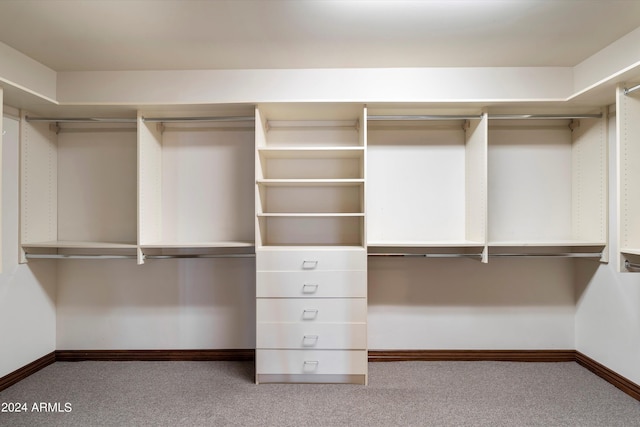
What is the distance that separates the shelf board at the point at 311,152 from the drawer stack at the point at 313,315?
0.69 meters

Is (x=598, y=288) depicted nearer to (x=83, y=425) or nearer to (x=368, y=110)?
(x=368, y=110)

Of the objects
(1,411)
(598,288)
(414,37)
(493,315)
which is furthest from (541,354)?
(1,411)

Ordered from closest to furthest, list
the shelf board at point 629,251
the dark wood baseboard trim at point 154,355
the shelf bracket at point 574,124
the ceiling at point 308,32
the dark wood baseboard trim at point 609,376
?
1. the ceiling at point 308,32
2. the shelf board at point 629,251
3. the dark wood baseboard trim at point 609,376
4. the shelf bracket at point 574,124
5. the dark wood baseboard trim at point 154,355

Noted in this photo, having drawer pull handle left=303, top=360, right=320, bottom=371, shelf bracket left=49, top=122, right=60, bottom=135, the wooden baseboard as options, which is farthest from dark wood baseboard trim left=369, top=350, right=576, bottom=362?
shelf bracket left=49, top=122, right=60, bottom=135

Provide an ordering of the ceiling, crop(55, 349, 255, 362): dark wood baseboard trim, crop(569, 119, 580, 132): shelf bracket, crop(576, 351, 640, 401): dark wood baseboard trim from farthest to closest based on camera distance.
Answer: crop(55, 349, 255, 362): dark wood baseboard trim → crop(569, 119, 580, 132): shelf bracket → crop(576, 351, 640, 401): dark wood baseboard trim → the ceiling

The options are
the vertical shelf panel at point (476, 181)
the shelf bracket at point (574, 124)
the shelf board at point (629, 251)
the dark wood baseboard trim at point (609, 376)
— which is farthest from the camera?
the shelf bracket at point (574, 124)

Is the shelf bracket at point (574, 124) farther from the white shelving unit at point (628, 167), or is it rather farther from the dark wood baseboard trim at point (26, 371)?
the dark wood baseboard trim at point (26, 371)

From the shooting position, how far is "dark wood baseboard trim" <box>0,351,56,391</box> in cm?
249

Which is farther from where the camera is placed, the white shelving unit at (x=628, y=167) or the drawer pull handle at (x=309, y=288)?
the drawer pull handle at (x=309, y=288)

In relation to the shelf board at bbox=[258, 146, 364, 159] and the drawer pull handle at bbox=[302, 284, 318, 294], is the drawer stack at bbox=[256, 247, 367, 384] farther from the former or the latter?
the shelf board at bbox=[258, 146, 364, 159]

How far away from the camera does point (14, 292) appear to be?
102 inches

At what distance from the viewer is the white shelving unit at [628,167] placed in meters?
2.07

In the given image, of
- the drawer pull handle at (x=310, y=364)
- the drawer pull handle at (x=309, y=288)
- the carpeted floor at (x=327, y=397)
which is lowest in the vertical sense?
the carpeted floor at (x=327, y=397)

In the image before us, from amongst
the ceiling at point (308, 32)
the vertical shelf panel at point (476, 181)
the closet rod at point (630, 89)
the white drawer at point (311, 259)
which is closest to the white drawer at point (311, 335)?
the white drawer at point (311, 259)
